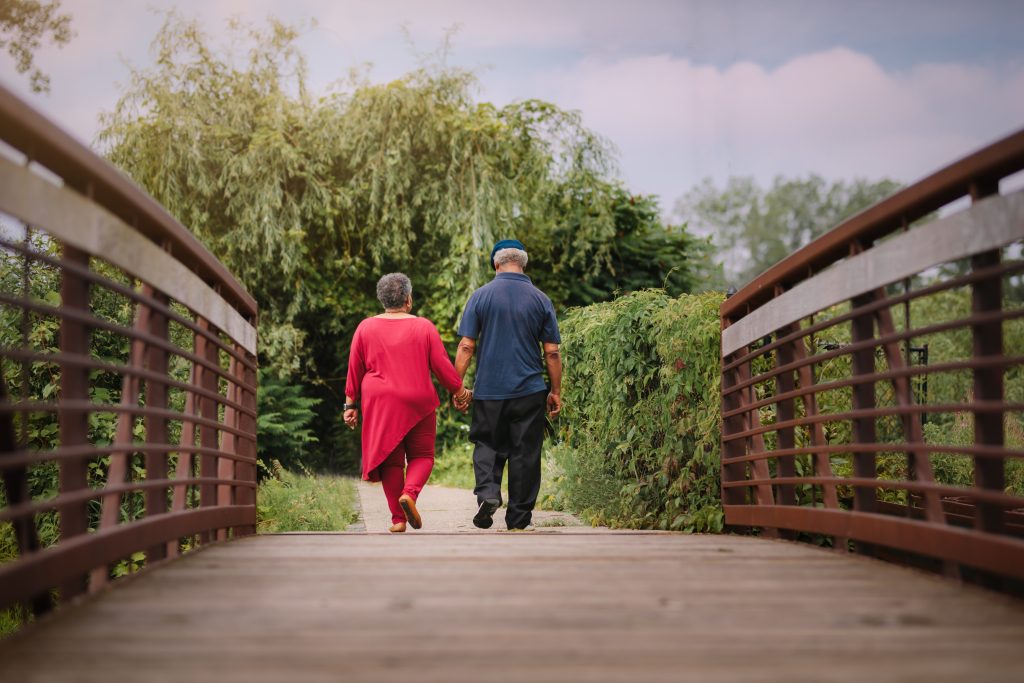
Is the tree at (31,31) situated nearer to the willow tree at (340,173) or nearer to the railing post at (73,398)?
the willow tree at (340,173)

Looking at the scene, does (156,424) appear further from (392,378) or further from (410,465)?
(410,465)

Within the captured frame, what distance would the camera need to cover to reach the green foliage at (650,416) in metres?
5.50

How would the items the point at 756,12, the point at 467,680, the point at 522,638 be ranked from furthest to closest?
the point at 756,12, the point at 522,638, the point at 467,680

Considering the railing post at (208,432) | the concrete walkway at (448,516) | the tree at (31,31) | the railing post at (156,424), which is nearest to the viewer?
the railing post at (156,424)

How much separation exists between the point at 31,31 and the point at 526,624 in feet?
52.0

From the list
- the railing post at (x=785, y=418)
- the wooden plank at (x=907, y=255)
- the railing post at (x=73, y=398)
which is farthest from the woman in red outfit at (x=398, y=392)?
the railing post at (x=73, y=398)

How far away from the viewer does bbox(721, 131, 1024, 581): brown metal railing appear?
8.45ft

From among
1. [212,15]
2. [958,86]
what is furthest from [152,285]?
[958,86]

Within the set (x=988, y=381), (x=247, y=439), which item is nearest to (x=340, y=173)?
(x=247, y=439)

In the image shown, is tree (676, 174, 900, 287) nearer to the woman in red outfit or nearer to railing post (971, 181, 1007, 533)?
the woman in red outfit

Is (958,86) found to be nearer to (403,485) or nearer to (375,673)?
(403,485)

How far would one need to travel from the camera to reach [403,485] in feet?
19.6

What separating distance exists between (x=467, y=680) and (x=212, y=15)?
12080mm

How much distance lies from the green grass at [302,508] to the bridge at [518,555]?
286 centimetres
